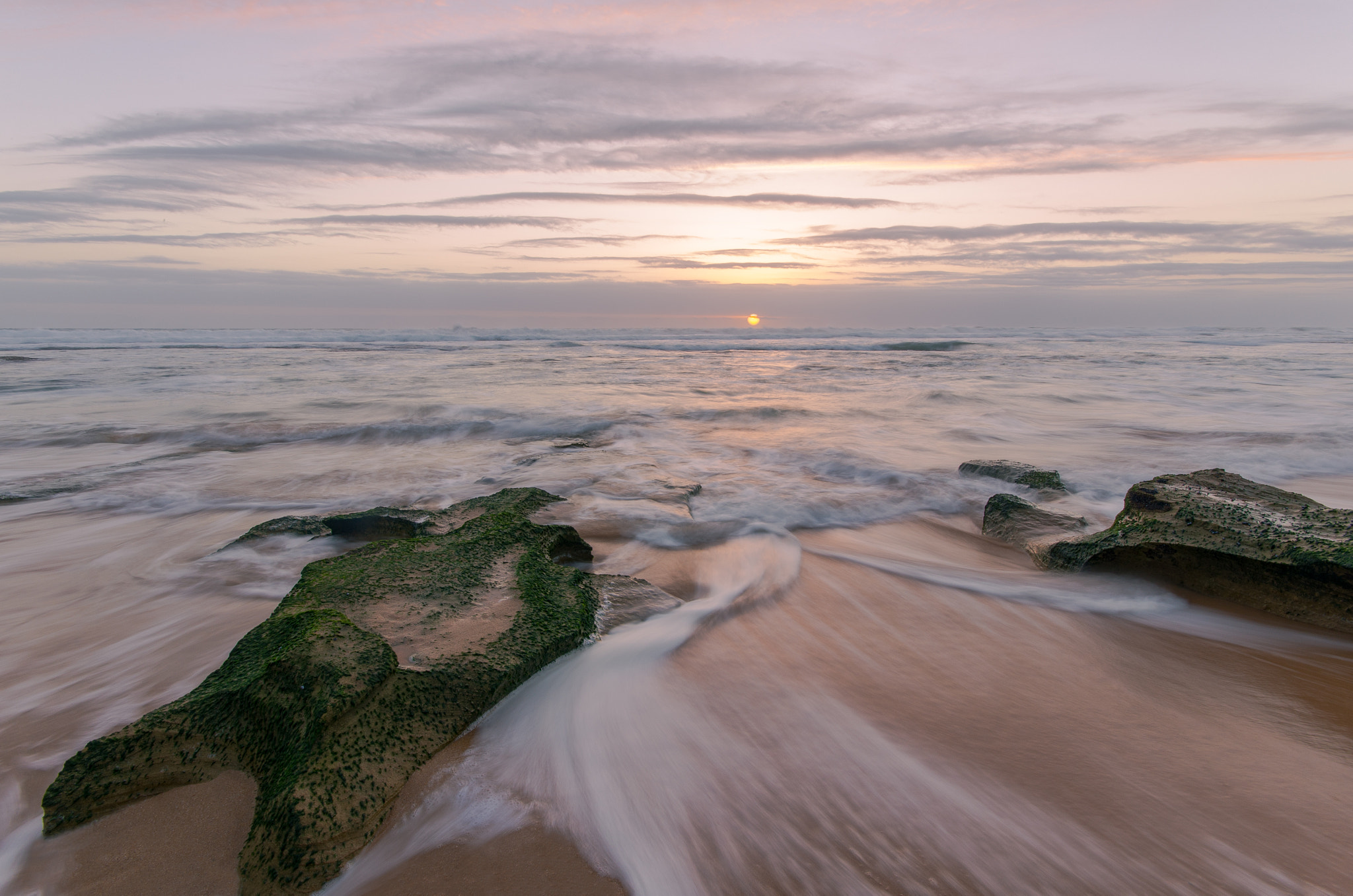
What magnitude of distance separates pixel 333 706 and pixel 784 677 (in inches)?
58.1

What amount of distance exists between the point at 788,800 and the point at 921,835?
0.34 metres

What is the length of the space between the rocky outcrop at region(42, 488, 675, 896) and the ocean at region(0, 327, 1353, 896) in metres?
0.09

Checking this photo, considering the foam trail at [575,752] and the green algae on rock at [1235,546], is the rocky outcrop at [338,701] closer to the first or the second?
the foam trail at [575,752]

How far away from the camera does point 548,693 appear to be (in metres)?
2.22

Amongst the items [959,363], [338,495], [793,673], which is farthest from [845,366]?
[793,673]

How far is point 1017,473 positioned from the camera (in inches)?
204

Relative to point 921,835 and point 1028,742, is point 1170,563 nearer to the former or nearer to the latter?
point 1028,742

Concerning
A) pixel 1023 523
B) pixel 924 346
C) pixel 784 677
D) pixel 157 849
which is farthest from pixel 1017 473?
pixel 924 346

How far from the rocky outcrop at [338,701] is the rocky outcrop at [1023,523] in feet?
8.23

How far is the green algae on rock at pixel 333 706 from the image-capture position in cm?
155

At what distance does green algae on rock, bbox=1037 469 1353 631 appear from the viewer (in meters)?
2.75

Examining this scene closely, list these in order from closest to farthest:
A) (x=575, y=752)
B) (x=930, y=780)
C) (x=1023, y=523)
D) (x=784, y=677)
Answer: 1. (x=930, y=780)
2. (x=575, y=752)
3. (x=784, y=677)
4. (x=1023, y=523)

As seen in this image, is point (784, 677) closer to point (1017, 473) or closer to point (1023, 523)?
point (1023, 523)

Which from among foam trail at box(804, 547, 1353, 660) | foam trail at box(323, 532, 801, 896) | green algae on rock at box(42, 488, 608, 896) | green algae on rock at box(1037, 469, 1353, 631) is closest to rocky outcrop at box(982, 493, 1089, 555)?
green algae on rock at box(1037, 469, 1353, 631)
